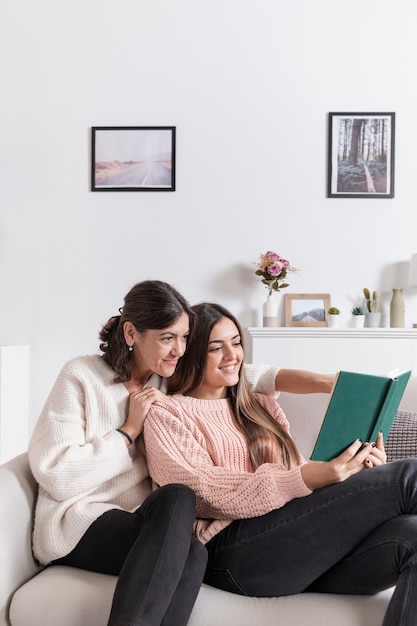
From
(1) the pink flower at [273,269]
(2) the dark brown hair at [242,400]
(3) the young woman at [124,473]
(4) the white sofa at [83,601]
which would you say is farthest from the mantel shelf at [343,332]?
(4) the white sofa at [83,601]

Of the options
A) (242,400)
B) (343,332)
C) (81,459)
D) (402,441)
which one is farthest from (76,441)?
(343,332)

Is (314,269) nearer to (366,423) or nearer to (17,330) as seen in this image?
(17,330)

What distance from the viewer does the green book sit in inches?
66.6

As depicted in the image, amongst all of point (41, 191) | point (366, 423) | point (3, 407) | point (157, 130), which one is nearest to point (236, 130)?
point (157, 130)

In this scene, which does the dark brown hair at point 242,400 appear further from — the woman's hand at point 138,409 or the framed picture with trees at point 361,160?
the framed picture with trees at point 361,160

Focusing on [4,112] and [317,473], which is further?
[4,112]

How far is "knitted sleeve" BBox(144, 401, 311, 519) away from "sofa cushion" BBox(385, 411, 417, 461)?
0.43 meters

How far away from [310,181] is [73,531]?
2846mm

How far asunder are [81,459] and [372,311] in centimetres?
259

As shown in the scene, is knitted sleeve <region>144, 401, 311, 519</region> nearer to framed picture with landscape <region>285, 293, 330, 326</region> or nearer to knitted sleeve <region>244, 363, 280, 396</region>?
knitted sleeve <region>244, 363, 280, 396</region>

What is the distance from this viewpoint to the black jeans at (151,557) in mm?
1538

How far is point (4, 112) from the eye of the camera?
4.30m

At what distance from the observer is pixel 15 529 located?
1.82 meters

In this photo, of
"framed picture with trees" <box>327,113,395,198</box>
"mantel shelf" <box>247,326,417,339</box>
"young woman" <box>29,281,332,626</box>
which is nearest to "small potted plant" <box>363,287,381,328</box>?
"mantel shelf" <box>247,326,417,339</box>
